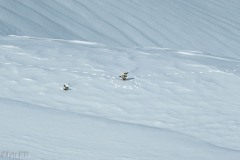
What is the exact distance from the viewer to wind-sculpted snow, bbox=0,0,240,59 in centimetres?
714

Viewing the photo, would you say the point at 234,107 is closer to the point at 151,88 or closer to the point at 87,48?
the point at 151,88

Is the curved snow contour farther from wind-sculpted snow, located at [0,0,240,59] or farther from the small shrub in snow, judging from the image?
wind-sculpted snow, located at [0,0,240,59]

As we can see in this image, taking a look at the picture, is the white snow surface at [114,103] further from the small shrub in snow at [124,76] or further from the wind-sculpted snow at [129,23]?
the wind-sculpted snow at [129,23]

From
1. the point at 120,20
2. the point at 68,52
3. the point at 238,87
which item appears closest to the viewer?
the point at 238,87

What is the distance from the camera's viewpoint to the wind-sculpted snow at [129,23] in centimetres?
714

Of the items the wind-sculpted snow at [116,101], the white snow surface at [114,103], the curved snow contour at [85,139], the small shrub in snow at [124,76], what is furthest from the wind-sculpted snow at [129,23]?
the curved snow contour at [85,139]

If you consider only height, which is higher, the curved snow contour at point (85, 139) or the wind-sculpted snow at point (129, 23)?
the wind-sculpted snow at point (129, 23)

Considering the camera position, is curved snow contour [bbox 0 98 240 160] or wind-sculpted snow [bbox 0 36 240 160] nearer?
curved snow contour [bbox 0 98 240 160]

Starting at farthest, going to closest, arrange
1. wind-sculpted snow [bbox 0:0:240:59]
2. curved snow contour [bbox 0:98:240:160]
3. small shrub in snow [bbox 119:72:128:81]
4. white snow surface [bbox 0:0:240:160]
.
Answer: wind-sculpted snow [bbox 0:0:240:59], small shrub in snow [bbox 119:72:128:81], white snow surface [bbox 0:0:240:160], curved snow contour [bbox 0:98:240:160]

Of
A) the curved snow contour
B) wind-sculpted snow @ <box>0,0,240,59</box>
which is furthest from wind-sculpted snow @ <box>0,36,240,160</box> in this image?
wind-sculpted snow @ <box>0,0,240,59</box>

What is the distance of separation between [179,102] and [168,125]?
42cm

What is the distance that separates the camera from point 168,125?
10.9ft

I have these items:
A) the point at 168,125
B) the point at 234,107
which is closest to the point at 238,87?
the point at 234,107

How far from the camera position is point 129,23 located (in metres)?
8.15
